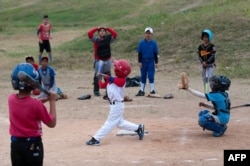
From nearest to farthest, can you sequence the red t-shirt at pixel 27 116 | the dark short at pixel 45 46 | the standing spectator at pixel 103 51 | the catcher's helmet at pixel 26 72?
the catcher's helmet at pixel 26 72 → the red t-shirt at pixel 27 116 → the standing spectator at pixel 103 51 → the dark short at pixel 45 46

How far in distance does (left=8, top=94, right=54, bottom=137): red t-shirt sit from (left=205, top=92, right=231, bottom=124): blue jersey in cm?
452

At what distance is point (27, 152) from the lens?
288 inches

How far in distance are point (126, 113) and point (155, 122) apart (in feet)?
4.65

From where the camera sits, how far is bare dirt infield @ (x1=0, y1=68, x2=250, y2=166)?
33.4 feet

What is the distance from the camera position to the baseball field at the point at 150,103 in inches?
414

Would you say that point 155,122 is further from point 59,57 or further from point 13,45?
point 13,45

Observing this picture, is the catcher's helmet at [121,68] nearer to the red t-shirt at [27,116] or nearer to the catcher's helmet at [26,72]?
the red t-shirt at [27,116]

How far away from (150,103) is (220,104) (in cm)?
478

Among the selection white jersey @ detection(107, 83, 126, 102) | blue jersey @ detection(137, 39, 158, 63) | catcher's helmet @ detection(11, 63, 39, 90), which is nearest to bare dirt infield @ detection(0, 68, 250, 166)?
white jersey @ detection(107, 83, 126, 102)

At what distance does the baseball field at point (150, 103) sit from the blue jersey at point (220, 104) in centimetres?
36

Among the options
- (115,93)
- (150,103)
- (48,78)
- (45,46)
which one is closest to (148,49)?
(150,103)

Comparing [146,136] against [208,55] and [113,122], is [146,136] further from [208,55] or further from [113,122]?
[208,55]

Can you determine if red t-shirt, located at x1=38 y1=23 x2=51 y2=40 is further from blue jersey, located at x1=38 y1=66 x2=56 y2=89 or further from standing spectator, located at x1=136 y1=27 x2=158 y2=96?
blue jersey, located at x1=38 y1=66 x2=56 y2=89

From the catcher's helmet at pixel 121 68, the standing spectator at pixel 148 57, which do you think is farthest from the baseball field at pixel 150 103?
the catcher's helmet at pixel 121 68
